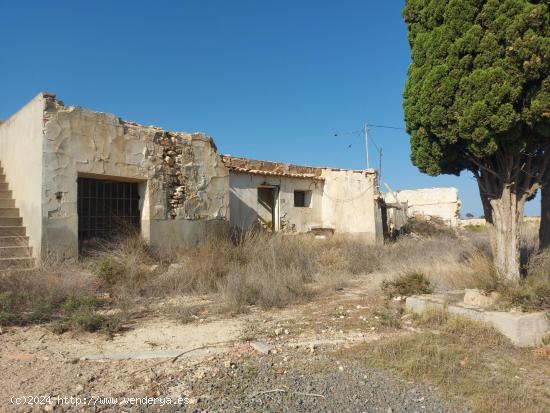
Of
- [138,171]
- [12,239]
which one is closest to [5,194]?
[12,239]

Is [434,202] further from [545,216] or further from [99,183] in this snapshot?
[99,183]

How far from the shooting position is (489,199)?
21.5ft

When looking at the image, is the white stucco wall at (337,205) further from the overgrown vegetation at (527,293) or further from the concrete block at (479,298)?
the overgrown vegetation at (527,293)

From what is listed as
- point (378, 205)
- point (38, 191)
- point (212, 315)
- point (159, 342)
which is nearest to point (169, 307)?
point (212, 315)

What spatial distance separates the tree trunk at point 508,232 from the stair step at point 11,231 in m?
9.21

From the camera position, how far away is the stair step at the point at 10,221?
353 inches

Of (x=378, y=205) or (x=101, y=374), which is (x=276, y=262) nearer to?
(x=101, y=374)

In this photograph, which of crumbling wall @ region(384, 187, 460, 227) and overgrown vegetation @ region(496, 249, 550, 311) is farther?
crumbling wall @ region(384, 187, 460, 227)

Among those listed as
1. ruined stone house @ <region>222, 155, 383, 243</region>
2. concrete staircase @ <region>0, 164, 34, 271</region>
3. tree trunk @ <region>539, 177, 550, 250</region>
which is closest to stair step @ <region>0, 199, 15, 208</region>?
concrete staircase @ <region>0, 164, 34, 271</region>

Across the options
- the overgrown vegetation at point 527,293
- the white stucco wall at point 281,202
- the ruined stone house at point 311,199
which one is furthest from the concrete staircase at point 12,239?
the overgrown vegetation at point 527,293

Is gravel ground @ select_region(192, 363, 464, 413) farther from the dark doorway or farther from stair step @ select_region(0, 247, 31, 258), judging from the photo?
the dark doorway

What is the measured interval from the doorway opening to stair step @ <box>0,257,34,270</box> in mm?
8007

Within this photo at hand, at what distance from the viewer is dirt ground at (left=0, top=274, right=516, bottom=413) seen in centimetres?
332

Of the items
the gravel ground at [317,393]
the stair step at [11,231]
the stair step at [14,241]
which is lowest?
the gravel ground at [317,393]
